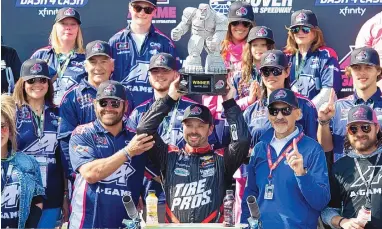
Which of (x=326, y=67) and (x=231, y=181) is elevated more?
(x=326, y=67)

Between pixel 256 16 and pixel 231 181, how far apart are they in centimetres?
250

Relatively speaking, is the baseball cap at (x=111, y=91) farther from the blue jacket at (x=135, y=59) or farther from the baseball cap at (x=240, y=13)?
the baseball cap at (x=240, y=13)

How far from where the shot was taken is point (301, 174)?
20.8 ft

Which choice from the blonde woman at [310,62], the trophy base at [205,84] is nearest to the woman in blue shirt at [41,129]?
the trophy base at [205,84]

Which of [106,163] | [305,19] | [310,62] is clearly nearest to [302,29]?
[305,19]

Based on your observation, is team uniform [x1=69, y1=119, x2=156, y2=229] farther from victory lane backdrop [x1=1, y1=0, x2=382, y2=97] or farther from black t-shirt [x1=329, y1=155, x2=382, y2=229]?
victory lane backdrop [x1=1, y1=0, x2=382, y2=97]

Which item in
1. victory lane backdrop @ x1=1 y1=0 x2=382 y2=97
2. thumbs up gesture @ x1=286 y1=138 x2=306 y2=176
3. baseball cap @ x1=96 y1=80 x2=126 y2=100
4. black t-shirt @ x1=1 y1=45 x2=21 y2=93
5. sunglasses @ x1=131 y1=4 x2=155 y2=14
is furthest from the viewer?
victory lane backdrop @ x1=1 y1=0 x2=382 y2=97

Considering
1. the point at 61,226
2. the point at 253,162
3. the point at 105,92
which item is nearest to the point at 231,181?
the point at 253,162

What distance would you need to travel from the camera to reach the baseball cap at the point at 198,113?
6781 mm

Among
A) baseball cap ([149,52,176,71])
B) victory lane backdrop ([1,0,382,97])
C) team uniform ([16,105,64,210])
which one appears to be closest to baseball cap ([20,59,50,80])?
team uniform ([16,105,64,210])

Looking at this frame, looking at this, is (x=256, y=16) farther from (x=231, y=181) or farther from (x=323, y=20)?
(x=231, y=181)

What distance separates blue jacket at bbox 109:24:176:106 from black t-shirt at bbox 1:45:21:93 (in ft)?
3.45

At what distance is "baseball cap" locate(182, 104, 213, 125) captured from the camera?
678 cm

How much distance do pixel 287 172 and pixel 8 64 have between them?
3.33 metres
